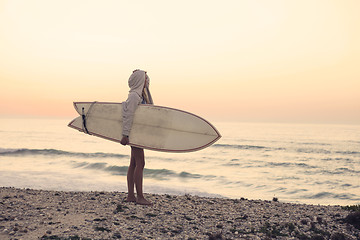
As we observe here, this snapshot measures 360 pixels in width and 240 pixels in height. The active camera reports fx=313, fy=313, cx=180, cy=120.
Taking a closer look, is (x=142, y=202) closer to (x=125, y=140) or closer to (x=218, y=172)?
(x=125, y=140)

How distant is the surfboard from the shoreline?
1.36 metres

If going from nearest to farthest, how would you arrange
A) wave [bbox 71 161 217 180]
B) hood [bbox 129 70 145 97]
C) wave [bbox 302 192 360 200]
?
1. hood [bbox 129 70 145 97]
2. wave [bbox 302 192 360 200]
3. wave [bbox 71 161 217 180]

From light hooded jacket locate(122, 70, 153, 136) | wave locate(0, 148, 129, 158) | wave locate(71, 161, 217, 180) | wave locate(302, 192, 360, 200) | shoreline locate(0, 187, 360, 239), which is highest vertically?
light hooded jacket locate(122, 70, 153, 136)

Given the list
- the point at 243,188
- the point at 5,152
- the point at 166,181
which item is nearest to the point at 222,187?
the point at 243,188

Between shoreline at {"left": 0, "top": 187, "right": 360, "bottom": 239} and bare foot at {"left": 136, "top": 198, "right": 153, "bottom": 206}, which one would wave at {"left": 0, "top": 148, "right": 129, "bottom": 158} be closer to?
shoreline at {"left": 0, "top": 187, "right": 360, "bottom": 239}

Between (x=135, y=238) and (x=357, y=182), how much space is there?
18288mm

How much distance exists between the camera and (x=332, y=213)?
6.57m

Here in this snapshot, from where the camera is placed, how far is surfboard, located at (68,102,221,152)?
6719 mm

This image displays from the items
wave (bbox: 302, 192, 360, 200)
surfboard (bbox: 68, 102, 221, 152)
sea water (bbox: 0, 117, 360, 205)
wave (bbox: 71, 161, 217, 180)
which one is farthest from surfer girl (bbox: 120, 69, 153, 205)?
wave (bbox: 71, 161, 217, 180)

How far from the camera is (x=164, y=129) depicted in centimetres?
687

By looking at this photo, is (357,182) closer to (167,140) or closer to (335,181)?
(335,181)

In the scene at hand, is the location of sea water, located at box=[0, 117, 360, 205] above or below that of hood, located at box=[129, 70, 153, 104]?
below

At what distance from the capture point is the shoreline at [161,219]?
5.15 metres

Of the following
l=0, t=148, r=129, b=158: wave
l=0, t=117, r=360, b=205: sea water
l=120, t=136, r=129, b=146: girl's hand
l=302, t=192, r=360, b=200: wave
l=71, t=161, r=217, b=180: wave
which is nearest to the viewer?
l=120, t=136, r=129, b=146: girl's hand
